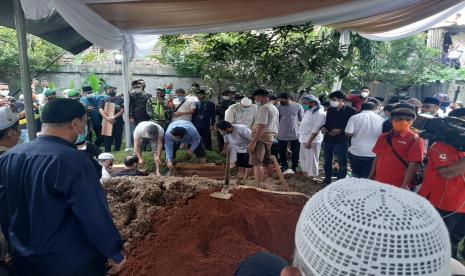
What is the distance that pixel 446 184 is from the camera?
9.75 ft

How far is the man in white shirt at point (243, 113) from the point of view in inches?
262

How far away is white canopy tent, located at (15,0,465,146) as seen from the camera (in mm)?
3670

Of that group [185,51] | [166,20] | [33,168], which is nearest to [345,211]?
[33,168]

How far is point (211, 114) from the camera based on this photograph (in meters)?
8.30

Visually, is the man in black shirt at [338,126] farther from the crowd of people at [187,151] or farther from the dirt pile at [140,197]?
the dirt pile at [140,197]

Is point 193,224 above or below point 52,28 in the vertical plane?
below

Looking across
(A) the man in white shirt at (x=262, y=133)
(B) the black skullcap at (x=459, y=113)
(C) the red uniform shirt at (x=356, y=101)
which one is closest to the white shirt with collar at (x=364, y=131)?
(A) the man in white shirt at (x=262, y=133)

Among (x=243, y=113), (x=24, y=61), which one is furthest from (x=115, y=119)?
(x=24, y=61)

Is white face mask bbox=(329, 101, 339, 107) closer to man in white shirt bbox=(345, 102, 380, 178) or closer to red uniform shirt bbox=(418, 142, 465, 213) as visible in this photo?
man in white shirt bbox=(345, 102, 380, 178)

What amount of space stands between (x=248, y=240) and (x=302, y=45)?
4941 mm

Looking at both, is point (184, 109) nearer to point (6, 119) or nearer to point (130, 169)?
point (130, 169)

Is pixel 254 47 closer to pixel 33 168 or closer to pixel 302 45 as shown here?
pixel 302 45

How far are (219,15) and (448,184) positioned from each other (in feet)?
11.3

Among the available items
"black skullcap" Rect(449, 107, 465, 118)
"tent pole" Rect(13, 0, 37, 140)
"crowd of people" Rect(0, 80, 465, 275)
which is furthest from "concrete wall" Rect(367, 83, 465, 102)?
"tent pole" Rect(13, 0, 37, 140)
